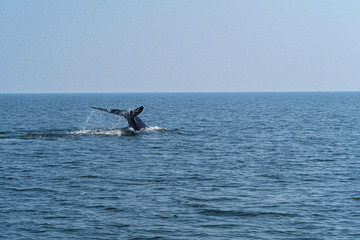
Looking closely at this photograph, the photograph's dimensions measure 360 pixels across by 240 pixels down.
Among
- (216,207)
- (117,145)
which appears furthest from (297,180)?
(117,145)

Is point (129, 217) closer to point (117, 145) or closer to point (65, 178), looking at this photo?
point (65, 178)

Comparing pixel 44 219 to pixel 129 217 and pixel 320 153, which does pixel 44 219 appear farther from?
pixel 320 153

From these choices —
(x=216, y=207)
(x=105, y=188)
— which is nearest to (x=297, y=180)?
(x=216, y=207)

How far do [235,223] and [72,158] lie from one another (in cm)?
1773

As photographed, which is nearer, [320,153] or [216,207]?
[216,207]

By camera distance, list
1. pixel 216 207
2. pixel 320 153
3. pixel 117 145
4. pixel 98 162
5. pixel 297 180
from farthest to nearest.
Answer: pixel 117 145, pixel 320 153, pixel 98 162, pixel 297 180, pixel 216 207

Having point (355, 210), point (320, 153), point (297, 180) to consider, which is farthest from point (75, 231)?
point (320, 153)

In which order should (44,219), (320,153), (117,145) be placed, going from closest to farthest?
(44,219), (320,153), (117,145)

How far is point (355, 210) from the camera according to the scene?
2011 cm

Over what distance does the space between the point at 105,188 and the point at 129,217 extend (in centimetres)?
516

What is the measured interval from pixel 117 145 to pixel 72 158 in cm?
742

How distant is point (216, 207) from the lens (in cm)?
2062

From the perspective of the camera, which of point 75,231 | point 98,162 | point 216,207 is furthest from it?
point 98,162

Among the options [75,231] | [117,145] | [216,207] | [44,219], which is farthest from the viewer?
[117,145]
